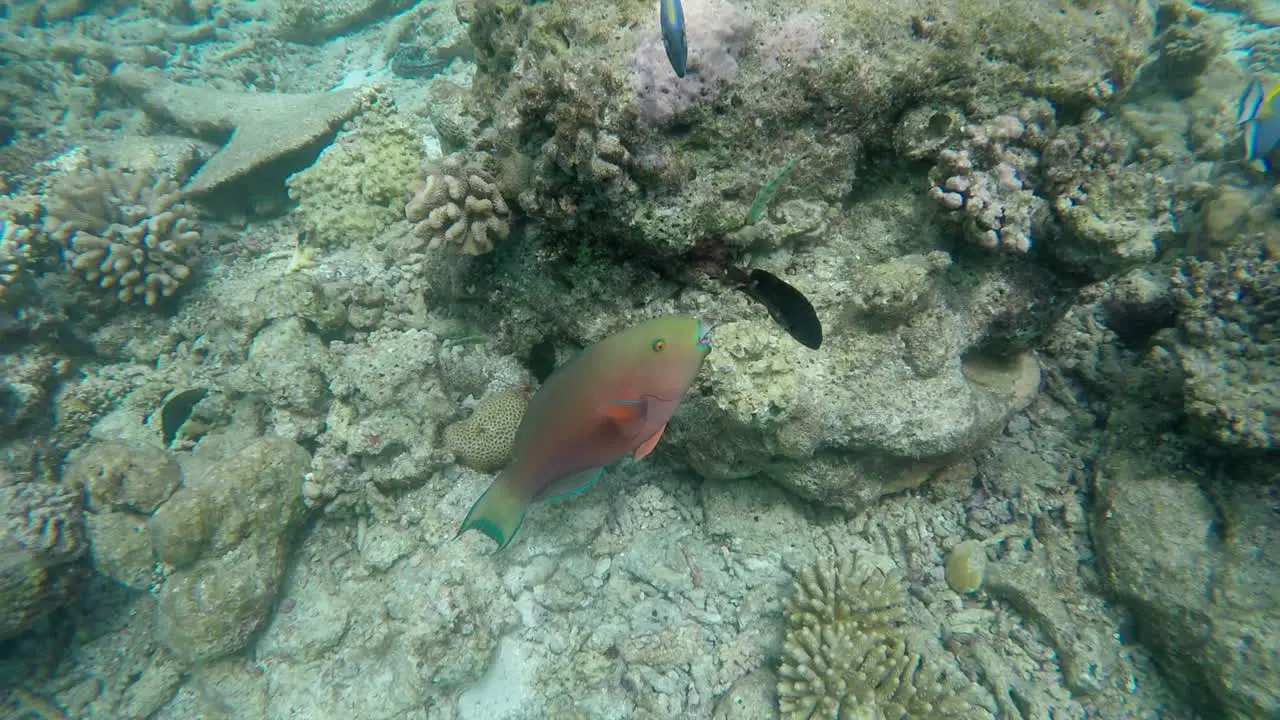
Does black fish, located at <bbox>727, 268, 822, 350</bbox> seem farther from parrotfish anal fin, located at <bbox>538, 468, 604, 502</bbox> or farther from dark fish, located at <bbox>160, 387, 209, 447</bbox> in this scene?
dark fish, located at <bbox>160, 387, 209, 447</bbox>

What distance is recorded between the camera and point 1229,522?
3.26 m

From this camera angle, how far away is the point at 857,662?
346 centimetres

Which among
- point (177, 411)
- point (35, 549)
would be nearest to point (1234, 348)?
point (177, 411)

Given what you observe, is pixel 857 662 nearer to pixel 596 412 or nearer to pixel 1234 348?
pixel 596 412

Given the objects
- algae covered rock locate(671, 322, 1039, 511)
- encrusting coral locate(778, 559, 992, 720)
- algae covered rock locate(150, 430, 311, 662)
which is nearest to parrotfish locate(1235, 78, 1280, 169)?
algae covered rock locate(671, 322, 1039, 511)

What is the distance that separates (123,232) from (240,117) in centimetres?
294

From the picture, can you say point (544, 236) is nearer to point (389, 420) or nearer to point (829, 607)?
point (389, 420)

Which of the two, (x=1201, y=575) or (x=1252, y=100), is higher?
(x=1252, y=100)

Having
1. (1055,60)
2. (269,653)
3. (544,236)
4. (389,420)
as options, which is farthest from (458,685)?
(1055,60)

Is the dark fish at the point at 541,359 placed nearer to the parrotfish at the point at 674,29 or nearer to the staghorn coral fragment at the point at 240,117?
the parrotfish at the point at 674,29

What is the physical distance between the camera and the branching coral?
575 centimetres

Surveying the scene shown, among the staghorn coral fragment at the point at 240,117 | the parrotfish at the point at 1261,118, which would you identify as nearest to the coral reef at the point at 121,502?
the staghorn coral fragment at the point at 240,117

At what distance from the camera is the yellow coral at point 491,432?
13.0ft

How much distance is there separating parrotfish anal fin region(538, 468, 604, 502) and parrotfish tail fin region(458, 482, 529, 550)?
0.14 metres
